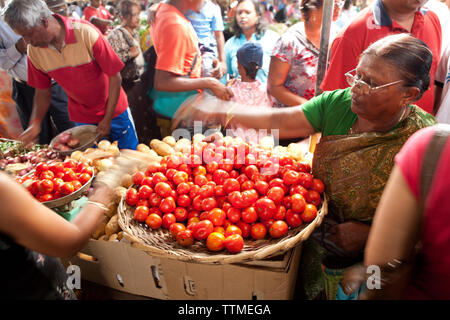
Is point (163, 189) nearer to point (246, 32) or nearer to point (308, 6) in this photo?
point (308, 6)

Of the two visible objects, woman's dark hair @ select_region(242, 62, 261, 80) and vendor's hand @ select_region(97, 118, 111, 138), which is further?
woman's dark hair @ select_region(242, 62, 261, 80)

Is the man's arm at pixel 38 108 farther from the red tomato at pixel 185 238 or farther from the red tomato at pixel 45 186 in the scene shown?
the red tomato at pixel 185 238

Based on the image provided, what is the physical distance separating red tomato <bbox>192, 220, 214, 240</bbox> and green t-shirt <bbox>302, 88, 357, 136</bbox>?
852 millimetres

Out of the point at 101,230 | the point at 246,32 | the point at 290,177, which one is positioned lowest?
the point at 101,230

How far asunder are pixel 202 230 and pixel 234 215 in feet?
0.68

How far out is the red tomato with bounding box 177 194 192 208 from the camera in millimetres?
1771

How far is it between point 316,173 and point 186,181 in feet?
2.68

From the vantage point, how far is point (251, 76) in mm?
3025

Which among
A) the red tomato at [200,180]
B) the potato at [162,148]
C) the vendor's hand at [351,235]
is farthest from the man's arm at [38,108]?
the vendor's hand at [351,235]

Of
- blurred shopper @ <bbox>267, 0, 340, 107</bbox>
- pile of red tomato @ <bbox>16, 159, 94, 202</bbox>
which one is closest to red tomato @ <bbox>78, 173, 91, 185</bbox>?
pile of red tomato @ <bbox>16, 159, 94, 202</bbox>

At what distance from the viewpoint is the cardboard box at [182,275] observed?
1654 millimetres

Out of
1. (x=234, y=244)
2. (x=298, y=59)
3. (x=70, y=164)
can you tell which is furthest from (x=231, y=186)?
(x=298, y=59)

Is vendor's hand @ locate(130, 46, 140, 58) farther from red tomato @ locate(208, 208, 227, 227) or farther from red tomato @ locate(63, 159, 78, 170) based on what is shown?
red tomato @ locate(208, 208, 227, 227)
